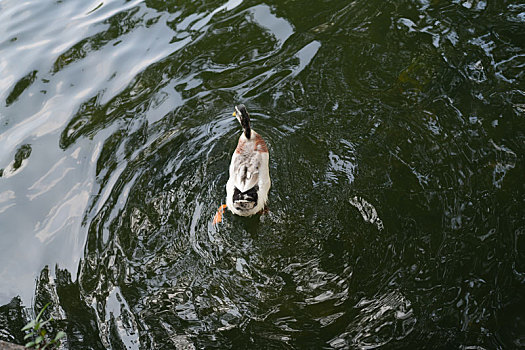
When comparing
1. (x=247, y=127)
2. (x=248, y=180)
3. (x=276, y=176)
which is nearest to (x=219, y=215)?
(x=248, y=180)

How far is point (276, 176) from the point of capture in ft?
20.2

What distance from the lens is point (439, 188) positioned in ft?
18.6

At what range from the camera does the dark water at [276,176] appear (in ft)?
15.4

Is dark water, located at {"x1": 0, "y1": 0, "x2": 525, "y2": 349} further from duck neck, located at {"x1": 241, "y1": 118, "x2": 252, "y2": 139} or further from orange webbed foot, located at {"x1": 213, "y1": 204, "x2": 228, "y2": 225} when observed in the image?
duck neck, located at {"x1": 241, "y1": 118, "x2": 252, "y2": 139}

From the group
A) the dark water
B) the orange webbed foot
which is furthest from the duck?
the dark water

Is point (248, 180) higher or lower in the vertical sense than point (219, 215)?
higher

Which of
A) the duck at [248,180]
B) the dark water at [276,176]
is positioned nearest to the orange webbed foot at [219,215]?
the duck at [248,180]

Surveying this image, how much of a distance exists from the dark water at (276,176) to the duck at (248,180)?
193 millimetres

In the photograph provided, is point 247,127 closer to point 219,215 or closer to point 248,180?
point 248,180

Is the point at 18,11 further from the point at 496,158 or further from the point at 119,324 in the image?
the point at 496,158

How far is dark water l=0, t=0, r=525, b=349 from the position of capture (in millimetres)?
4699

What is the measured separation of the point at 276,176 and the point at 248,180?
0.69 metres

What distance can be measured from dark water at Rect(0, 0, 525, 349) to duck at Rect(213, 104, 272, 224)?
193 mm

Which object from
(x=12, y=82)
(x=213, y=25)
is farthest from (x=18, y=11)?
(x=213, y=25)
